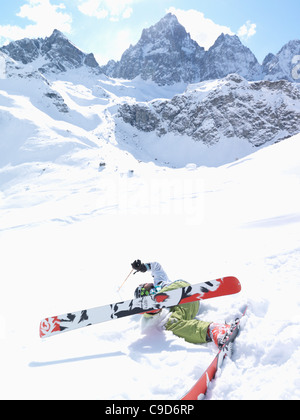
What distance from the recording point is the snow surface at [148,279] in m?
2.80

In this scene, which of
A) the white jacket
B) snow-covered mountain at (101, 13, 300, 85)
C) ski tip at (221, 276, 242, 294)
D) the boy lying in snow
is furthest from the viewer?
snow-covered mountain at (101, 13, 300, 85)

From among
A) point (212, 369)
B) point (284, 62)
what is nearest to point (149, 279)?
point (212, 369)

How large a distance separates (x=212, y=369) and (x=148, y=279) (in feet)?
10.6

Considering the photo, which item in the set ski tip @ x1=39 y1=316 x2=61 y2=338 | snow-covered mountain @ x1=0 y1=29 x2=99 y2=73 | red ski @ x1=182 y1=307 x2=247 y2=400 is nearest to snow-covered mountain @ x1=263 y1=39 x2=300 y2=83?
snow-covered mountain @ x1=0 y1=29 x2=99 y2=73

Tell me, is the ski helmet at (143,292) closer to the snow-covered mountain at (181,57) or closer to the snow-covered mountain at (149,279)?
the snow-covered mountain at (149,279)

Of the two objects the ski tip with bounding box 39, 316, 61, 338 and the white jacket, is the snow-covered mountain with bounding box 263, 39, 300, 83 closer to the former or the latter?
the white jacket

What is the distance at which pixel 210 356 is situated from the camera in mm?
3102

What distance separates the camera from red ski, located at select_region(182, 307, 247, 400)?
2549 millimetres

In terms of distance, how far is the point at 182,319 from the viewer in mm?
3865

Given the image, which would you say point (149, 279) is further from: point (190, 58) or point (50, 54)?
point (190, 58)

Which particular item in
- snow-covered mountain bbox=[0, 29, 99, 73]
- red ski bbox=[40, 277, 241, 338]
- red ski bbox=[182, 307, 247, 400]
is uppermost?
snow-covered mountain bbox=[0, 29, 99, 73]

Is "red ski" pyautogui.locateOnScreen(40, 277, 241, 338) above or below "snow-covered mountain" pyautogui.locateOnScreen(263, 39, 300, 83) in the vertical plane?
below

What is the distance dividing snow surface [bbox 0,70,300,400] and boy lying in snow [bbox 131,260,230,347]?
0.47ft
